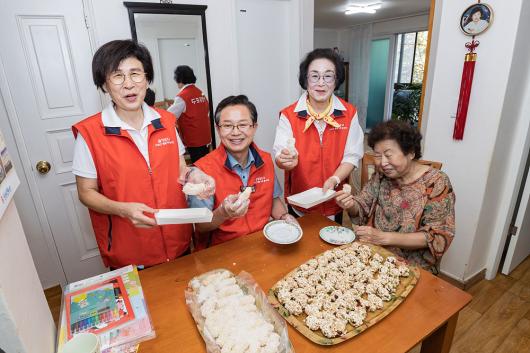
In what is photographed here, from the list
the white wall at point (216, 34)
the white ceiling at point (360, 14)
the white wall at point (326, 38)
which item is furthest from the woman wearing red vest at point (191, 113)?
the white wall at point (326, 38)

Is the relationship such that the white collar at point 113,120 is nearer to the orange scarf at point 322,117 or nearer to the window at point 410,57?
the orange scarf at point 322,117

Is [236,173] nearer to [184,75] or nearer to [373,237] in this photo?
[373,237]

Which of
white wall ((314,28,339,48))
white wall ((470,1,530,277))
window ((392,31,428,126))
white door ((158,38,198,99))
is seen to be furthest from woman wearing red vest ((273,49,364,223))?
white wall ((314,28,339,48))

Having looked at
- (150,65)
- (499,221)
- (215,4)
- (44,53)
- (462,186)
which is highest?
(215,4)

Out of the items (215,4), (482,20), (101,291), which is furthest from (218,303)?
(215,4)

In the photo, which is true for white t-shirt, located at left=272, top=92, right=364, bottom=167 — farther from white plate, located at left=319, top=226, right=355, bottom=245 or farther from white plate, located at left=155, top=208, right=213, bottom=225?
white plate, located at left=155, top=208, right=213, bottom=225

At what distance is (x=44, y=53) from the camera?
79.4 inches

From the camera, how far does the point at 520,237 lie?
7.85 feet

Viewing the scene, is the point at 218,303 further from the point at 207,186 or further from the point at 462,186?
the point at 462,186

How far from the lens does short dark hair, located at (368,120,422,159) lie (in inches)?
56.9

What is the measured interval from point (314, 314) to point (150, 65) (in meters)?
1.24

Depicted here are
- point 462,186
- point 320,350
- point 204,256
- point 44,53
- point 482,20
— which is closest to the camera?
point 320,350

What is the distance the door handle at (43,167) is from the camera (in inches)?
83.8

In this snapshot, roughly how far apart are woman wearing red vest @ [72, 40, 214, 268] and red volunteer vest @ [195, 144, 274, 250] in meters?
0.11
